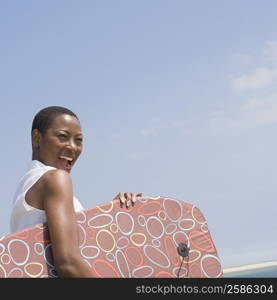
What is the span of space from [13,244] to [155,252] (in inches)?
33.8

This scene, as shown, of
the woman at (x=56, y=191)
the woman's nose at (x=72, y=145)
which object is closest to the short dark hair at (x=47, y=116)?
the woman at (x=56, y=191)

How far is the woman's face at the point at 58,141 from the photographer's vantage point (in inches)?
124

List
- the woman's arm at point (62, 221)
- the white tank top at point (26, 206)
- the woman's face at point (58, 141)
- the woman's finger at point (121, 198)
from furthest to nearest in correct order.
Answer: the woman's finger at point (121, 198), the woman's face at point (58, 141), the white tank top at point (26, 206), the woman's arm at point (62, 221)

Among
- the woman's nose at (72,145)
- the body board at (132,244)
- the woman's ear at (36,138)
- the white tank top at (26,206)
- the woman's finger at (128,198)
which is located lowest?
the body board at (132,244)

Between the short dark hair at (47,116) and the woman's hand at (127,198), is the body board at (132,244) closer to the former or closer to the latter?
the woman's hand at (127,198)

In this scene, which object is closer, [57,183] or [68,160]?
[57,183]

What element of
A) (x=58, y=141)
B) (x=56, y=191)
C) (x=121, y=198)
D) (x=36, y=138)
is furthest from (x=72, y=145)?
(x=56, y=191)

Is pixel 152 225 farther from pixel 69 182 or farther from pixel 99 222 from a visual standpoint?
pixel 69 182

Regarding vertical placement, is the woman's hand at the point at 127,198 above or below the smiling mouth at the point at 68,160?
below

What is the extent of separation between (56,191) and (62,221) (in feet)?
0.46

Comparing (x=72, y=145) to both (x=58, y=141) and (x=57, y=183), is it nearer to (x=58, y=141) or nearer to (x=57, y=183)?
(x=58, y=141)

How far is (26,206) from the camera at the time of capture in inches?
113

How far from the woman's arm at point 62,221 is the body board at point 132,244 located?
21 centimetres
